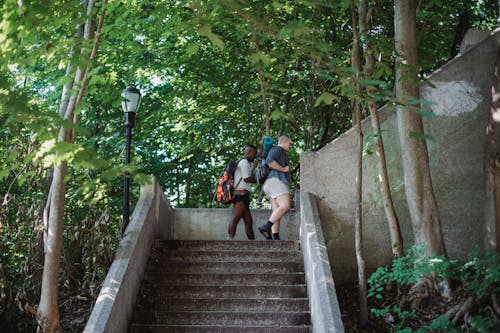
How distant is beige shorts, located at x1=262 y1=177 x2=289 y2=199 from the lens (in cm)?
998

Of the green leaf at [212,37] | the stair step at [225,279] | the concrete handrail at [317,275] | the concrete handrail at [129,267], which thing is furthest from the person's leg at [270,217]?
the green leaf at [212,37]

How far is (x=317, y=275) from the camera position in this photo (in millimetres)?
7578

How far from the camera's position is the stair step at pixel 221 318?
788 centimetres

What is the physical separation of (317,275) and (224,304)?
1.56m

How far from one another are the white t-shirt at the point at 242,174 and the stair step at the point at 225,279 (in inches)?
76.4

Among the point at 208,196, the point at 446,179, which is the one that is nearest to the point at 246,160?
the point at 446,179

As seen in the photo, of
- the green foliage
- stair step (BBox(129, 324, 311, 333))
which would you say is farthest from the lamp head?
the green foliage

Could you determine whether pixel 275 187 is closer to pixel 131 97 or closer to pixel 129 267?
pixel 131 97

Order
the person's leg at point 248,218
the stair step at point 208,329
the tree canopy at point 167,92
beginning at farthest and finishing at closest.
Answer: the person's leg at point 248,218, the tree canopy at point 167,92, the stair step at point 208,329

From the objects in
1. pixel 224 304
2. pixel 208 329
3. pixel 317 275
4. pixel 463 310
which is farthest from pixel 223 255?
pixel 463 310

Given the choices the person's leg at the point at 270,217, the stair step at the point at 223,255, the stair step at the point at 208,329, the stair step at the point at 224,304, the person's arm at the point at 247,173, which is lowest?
the stair step at the point at 208,329

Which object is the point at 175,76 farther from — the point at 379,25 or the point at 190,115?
the point at 379,25

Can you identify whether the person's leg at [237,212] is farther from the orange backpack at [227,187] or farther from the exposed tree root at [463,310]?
the exposed tree root at [463,310]

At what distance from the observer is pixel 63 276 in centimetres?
885
